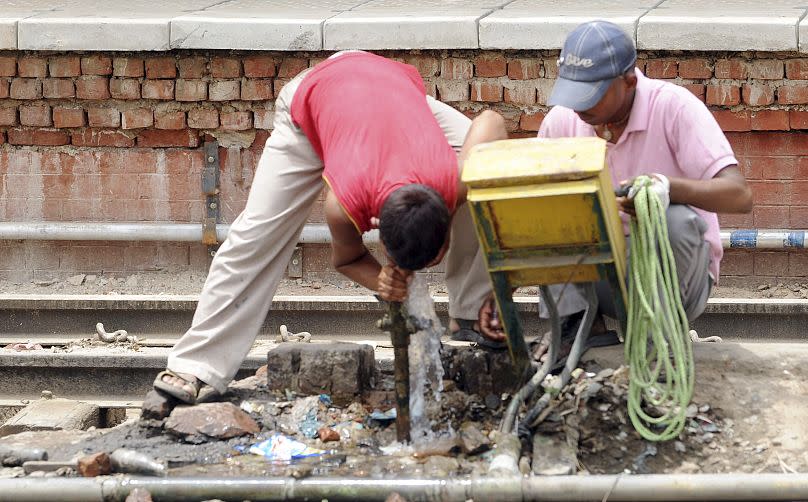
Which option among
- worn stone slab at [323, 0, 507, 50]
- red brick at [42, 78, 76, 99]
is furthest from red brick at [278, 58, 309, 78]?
red brick at [42, 78, 76, 99]

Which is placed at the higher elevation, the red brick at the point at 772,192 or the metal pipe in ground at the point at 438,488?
the red brick at the point at 772,192

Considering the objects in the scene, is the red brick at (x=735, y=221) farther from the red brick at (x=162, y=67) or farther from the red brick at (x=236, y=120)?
the red brick at (x=162, y=67)

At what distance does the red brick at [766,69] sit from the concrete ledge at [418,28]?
0.53 ft

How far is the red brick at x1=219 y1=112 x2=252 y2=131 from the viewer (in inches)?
322

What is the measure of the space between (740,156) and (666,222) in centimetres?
356

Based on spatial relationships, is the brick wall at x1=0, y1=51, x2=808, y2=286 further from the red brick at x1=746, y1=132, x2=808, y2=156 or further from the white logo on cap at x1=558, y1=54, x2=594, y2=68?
the white logo on cap at x1=558, y1=54, x2=594, y2=68

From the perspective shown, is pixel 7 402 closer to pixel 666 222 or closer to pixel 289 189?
pixel 289 189

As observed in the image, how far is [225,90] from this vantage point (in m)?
8.16

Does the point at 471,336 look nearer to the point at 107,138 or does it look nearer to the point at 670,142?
the point at 670,142

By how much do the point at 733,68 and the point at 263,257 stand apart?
12.3 ft

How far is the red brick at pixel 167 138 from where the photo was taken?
828cm

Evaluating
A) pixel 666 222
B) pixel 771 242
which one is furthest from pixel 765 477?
pixel 771 242

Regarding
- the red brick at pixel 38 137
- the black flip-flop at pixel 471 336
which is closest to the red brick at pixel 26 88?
the red brick at pixel 38 137

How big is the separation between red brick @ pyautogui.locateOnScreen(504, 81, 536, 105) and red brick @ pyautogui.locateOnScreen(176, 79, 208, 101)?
6.49 feet
